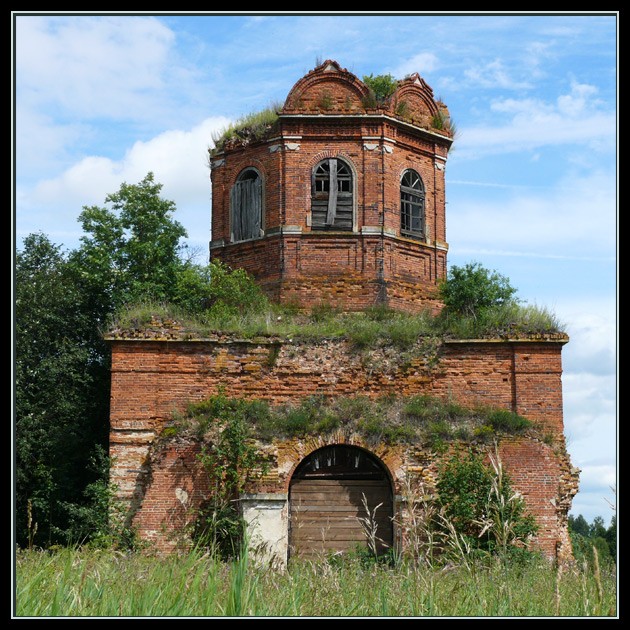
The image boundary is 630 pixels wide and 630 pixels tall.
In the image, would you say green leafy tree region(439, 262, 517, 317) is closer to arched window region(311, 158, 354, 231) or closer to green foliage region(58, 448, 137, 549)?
arched window region(311, 158, 354, 231)

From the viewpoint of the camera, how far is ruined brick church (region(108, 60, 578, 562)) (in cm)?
1612

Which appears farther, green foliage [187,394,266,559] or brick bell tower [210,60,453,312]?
brick bell tower [210,60,453,312]

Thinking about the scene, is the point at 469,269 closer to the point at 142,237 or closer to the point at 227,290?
the point at 227,290

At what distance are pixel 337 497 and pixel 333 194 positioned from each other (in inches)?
270

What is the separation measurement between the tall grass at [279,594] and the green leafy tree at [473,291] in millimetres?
12533

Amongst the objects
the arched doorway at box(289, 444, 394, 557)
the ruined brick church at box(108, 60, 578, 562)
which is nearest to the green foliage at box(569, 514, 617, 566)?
the ruined brick church at box(108, 60, 578, 562)

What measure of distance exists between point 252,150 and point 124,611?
649 inches

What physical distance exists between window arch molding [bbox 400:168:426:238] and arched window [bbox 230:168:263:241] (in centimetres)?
313

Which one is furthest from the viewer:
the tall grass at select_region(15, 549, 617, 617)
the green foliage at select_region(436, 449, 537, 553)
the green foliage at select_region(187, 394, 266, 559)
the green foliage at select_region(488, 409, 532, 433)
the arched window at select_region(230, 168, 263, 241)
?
the arched window at select_region(230, 168, 263, 241)

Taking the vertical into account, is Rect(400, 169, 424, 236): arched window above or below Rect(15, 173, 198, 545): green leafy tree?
above

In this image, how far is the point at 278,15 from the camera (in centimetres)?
558

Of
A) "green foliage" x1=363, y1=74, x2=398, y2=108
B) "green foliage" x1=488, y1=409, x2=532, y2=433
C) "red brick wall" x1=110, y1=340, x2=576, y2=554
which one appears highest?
"green foliage" x1=363, y1=74, x2=398, y2=108

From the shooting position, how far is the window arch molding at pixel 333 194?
1991cm

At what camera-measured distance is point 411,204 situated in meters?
20.7
